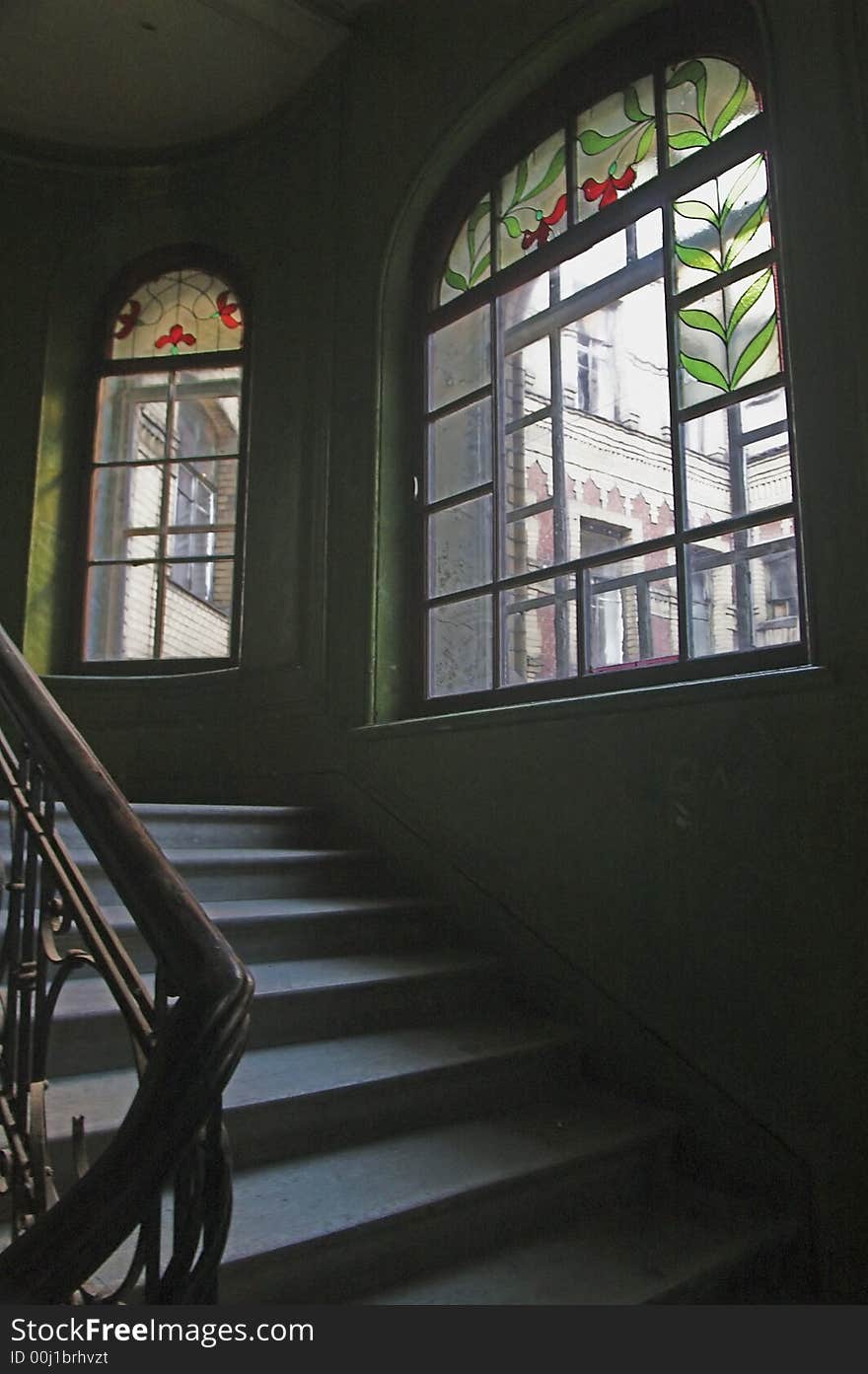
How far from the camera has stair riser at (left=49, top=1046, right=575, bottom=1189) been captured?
6.16 ft

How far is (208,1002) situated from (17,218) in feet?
14.9

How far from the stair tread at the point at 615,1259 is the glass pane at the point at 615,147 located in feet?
9.26

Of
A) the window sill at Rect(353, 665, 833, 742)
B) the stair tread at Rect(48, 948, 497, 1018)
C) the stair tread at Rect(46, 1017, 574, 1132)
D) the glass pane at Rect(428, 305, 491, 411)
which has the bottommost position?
the stair tread at Rect(46, 1017, 574, 1132)

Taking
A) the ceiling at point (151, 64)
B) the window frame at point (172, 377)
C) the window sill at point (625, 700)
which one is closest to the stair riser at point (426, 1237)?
the window sill at point (625, 700)

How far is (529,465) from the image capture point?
3223 mm

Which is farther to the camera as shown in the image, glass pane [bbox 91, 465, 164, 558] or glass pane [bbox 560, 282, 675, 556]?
glass pane [bbox 91, 465, 164, 558]

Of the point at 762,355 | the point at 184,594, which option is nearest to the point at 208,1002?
the point at 762,355

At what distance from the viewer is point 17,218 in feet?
14.8

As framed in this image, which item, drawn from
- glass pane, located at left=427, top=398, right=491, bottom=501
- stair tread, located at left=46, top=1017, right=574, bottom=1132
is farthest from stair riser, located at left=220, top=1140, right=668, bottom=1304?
glass pane, located at left=427, top=398, right=491, bottom=501

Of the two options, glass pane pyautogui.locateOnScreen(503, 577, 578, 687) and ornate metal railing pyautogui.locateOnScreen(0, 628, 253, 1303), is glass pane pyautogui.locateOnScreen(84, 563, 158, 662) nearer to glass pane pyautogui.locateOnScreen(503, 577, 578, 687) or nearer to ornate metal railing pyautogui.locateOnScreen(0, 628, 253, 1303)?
glass pane pyautogui.locateOnScreen(503, 577, 578, 687)

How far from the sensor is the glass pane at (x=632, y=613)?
8.84 feet

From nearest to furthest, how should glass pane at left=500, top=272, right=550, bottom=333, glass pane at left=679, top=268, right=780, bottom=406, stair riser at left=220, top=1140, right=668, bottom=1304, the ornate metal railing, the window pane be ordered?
the ornate metal railing → stair riser at left=220, top=1140, right=668, bottom=1304 → glass pane at left=679, top=268, right=780, bottom=406 → the window pane → glass pane at left=500, top=272, right=550, bottom=333

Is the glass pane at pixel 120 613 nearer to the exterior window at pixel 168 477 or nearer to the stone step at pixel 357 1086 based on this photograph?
the exterior window at pixel 168 477

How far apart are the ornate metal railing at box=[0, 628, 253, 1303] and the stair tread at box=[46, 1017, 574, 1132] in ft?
0.54
